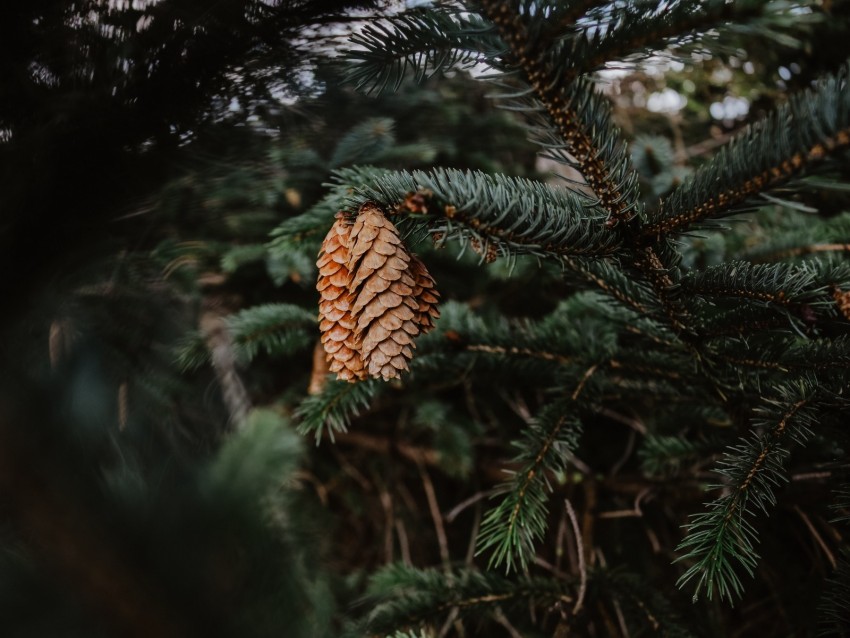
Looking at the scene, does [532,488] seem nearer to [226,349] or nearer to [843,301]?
[843,301]

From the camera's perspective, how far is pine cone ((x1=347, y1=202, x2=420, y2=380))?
47 centimetres

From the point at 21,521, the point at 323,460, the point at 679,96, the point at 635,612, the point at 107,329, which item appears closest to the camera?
the point at 21,521

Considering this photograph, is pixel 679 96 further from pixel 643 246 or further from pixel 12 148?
pixel 12 148

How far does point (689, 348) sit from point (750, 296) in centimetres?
13

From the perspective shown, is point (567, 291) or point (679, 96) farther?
point (679, 96)

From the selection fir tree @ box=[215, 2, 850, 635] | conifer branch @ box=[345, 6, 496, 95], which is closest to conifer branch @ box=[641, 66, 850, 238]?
fir tree @ box=[215, 2, 850, 635]

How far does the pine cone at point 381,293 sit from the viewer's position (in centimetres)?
47

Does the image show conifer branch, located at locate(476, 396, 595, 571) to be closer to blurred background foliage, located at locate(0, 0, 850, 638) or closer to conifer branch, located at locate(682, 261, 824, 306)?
blurred background foliage, located at locate(0, 0, 850, 638)

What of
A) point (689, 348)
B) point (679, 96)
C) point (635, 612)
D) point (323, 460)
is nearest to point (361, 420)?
point (323, 460)

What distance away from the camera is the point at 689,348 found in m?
0.61

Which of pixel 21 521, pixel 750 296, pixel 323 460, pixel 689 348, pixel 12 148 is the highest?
pixel 12 148

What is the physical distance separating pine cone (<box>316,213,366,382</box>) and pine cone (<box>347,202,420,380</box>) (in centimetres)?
2

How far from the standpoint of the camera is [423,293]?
55 cm

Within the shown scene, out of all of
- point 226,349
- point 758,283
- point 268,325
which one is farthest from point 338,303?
point 226,349
